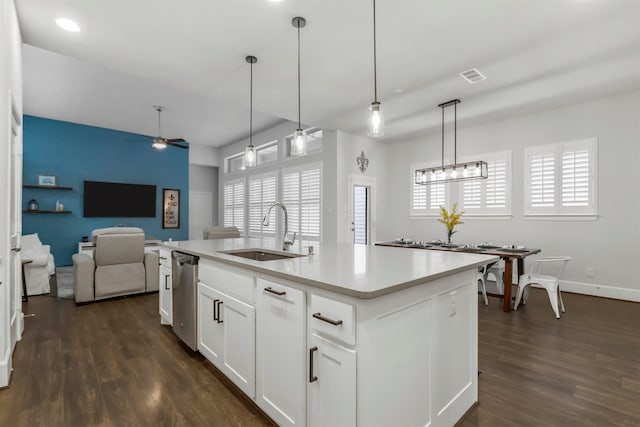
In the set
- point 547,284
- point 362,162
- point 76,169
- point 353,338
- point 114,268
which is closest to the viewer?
point 353,338

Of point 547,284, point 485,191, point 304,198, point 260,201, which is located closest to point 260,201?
point 260,201

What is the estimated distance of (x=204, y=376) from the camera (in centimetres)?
228

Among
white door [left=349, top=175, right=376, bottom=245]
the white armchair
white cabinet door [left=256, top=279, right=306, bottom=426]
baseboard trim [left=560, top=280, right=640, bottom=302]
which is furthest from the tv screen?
baseboard trim [left=560, top=280, right=640, bottom=302]

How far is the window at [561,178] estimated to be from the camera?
4.55 m

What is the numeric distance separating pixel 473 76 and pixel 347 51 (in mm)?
1672

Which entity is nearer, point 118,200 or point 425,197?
point 425,197

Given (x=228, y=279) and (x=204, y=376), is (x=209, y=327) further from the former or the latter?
(x=228, y=279)

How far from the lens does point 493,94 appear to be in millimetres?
4297

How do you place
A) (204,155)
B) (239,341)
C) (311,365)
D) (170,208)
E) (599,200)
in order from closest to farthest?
(311,365) → (239,341) → (599,200) → (170,208) → (204,155)

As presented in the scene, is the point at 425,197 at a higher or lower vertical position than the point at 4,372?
higher

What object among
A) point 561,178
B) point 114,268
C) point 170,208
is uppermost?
point 561,178

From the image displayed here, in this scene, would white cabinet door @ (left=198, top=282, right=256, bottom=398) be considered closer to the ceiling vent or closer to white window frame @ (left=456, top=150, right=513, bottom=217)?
the ceiling vent

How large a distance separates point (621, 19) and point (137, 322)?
5.53 metres

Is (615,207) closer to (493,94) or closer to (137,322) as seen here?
(493,94)
